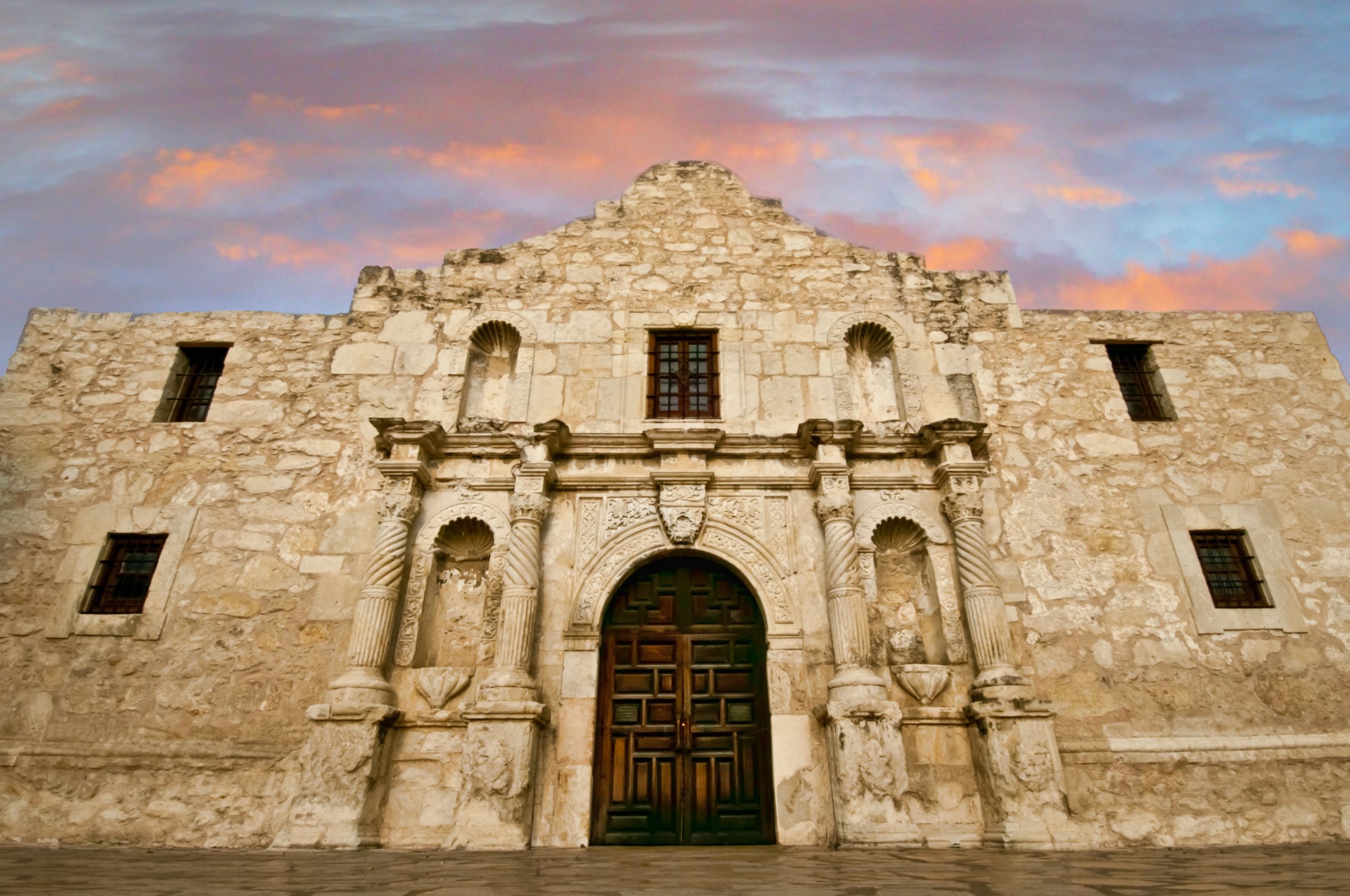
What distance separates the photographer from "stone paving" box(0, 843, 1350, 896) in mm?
Answer: 3293

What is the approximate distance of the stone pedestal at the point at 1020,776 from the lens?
19.5 ft

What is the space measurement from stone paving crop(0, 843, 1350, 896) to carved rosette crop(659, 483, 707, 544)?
291cm

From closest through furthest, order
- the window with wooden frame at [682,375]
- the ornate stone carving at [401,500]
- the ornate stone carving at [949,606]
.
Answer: the ornate stone carving at [949,606], the ornate stone carving at [401,500], the window with wooden frame at [682,375]

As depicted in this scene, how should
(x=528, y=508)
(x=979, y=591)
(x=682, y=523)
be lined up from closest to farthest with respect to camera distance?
(x=979, y=591)
(x=528, y=508)
(x=682, y=523)

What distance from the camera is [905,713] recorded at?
6.75 meters

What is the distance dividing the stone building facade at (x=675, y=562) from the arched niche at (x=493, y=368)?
0.18 ft

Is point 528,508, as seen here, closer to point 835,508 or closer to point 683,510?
point 683,510

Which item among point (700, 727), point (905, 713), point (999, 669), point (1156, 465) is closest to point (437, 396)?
point (700, 727)

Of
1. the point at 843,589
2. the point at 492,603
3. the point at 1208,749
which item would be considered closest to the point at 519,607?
the point at 492,603

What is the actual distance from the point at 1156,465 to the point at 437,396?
8511 millimetres

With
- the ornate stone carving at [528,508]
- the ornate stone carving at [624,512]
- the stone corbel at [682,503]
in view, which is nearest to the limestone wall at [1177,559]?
the stone corbel at [682,503]

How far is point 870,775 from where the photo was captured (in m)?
6.05

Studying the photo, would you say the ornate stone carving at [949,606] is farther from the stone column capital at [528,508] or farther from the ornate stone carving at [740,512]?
the stone column capital at [528,508]

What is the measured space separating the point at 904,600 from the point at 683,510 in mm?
2562
